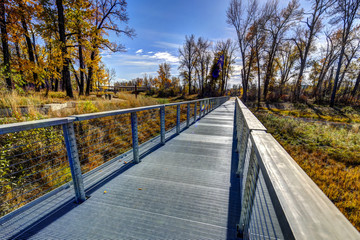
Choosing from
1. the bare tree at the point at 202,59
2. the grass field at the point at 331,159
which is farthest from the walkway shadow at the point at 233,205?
the bare tree at the point at 202,59

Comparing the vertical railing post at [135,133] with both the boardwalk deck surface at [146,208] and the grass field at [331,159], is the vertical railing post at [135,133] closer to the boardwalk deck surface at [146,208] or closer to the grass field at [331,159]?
the boardwalk deck surface at [146,208]

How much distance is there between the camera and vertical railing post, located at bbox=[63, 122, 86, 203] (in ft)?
5.60

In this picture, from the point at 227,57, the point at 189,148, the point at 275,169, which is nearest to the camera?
the point at 275,169

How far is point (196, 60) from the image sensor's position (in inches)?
1321

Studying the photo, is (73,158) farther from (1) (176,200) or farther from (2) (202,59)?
(2) (202,59)

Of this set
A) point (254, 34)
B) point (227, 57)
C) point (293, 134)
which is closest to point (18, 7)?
point (293, 134)

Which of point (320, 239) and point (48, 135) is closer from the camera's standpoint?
point (320, 239)

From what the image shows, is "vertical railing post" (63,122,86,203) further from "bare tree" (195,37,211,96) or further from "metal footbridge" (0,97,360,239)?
"bare tree" (195,37,211,96)

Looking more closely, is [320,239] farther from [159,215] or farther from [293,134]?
[293,134]

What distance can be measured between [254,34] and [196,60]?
615 inches

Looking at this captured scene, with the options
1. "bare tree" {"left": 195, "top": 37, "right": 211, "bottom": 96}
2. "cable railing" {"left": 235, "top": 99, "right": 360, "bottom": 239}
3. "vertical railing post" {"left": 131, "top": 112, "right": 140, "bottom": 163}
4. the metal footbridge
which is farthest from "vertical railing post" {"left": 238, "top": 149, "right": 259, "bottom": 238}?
"bare tree" {"left": 195, "top": 37, "right": 211, "bottom": 96}

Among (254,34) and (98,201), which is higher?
(254,34)

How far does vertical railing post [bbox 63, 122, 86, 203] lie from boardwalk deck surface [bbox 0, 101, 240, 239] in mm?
125

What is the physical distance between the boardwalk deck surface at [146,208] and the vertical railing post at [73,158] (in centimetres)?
13
